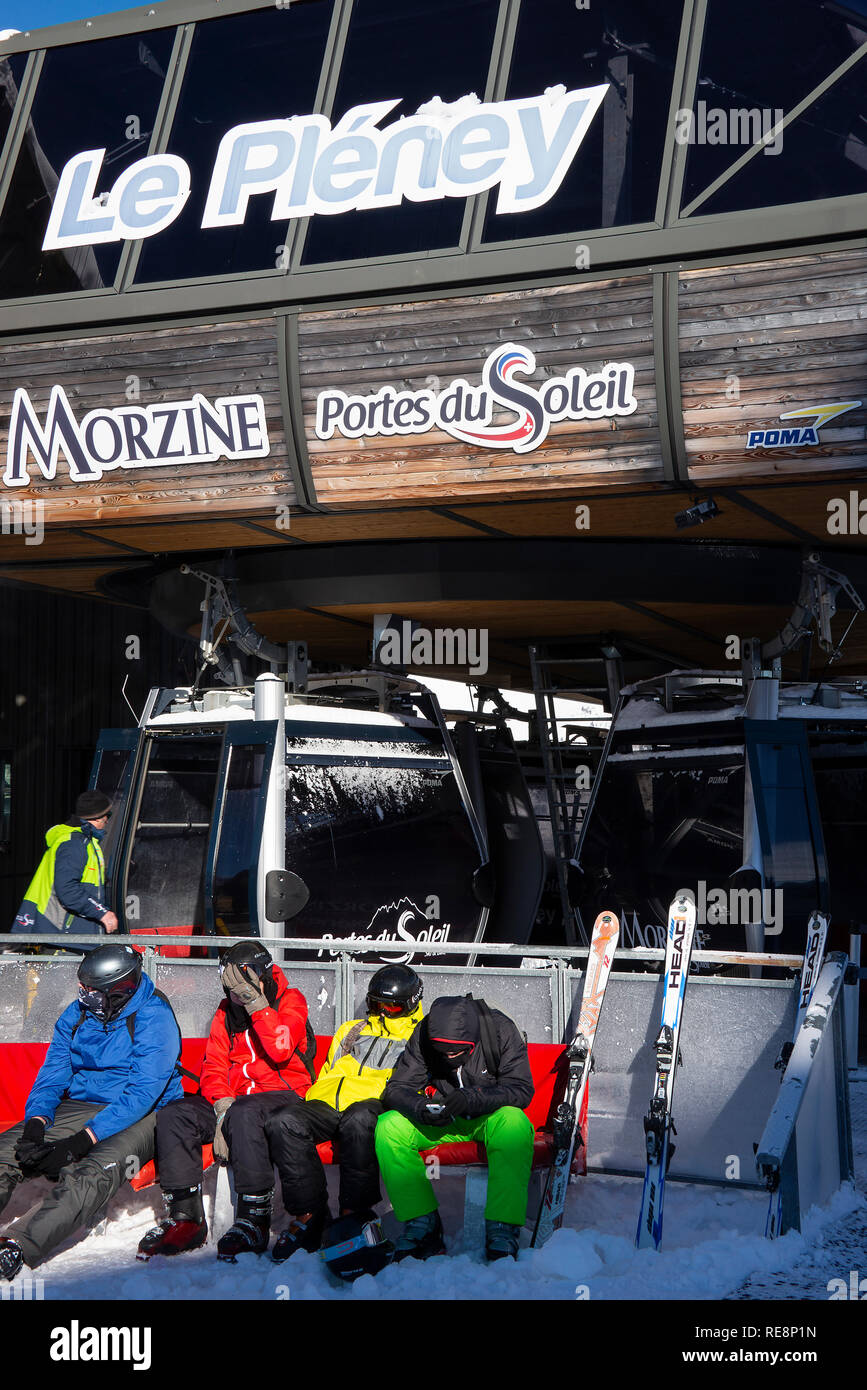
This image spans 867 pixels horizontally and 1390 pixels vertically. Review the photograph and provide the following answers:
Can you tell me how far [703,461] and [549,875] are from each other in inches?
345

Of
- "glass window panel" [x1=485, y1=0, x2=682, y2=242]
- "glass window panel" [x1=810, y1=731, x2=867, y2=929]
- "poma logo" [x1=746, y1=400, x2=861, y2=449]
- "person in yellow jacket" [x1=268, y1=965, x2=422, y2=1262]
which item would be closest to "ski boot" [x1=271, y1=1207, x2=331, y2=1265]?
"person in yellow jacket" [x1=268, y1=965, x2=422, y2=1262]

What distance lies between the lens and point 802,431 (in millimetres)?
7633

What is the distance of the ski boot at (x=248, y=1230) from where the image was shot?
5.07 m

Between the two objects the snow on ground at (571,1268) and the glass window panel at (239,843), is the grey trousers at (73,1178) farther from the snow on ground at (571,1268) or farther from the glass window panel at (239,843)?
the glass window panel at (239,843)

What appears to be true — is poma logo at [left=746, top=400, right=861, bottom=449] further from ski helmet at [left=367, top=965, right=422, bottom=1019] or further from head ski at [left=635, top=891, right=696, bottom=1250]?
ski helmet at [left=367, top=965, right=422, bottom=1019]

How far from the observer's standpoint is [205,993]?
707 cm

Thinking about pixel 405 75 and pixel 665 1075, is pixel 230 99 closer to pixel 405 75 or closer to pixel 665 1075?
pixel 405 75

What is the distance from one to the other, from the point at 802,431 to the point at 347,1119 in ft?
16.1

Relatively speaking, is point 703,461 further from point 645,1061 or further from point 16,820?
point 16,820

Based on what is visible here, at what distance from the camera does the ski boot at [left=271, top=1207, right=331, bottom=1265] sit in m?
5.04

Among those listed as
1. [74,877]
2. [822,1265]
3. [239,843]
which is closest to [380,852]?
[239,843]

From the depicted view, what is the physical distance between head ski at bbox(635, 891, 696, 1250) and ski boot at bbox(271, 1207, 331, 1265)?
1319 millimetres

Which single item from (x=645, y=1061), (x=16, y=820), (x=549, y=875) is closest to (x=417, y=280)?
(x=645, y=1061)

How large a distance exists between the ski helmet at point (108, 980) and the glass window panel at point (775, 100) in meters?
5.77
